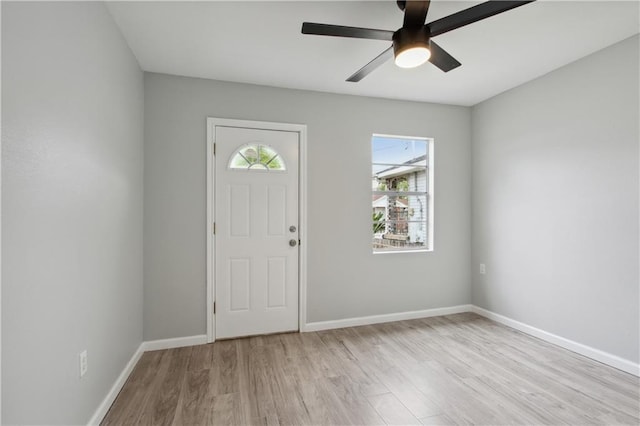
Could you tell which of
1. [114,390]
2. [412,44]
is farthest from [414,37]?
[114,390]

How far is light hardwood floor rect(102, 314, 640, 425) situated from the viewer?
6.17ft

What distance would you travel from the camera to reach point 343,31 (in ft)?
5.75

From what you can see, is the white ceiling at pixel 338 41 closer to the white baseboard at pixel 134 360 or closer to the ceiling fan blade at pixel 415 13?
the ceiling fan blade at pixel 415 13

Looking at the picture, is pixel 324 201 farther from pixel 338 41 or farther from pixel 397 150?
pixel 338 41

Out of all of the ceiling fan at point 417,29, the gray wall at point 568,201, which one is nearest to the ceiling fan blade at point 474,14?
the ceiling fan at point 417,29

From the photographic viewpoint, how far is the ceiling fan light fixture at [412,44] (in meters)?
1.71

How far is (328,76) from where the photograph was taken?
9.57 feet

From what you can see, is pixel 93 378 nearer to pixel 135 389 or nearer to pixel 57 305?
pixel 135 389

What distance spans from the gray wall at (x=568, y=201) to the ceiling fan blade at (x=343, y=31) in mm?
2050

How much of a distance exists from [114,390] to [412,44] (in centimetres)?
289

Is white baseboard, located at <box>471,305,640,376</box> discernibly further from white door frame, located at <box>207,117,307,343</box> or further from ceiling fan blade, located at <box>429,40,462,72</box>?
A: ceiling fan blade, located at <box>429,40,462,72</box>

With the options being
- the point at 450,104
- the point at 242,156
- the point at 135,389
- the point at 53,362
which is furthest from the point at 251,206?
the point at 450,104

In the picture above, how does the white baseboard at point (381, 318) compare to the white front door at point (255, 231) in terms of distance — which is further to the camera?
the white baseboard at point (381, 318)

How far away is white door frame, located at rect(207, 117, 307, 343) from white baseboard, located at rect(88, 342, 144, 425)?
0.62 m
